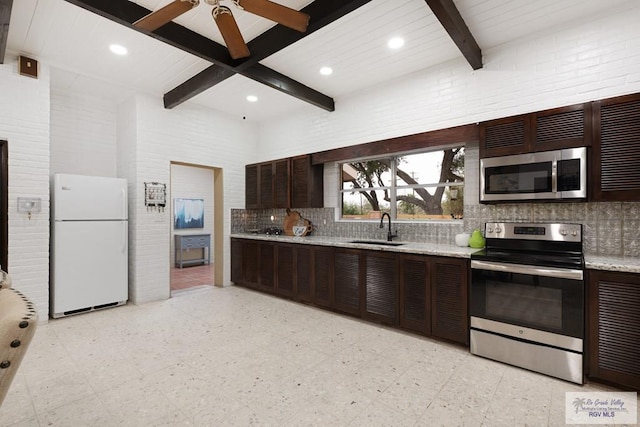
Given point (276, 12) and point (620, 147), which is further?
point (620, 147)

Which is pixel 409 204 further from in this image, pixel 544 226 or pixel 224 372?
pixel 224 372

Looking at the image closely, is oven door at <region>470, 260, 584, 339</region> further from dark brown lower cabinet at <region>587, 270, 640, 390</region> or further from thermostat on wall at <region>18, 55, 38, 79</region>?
thermostat on wall at <region>18, 55, 38, 79</region>

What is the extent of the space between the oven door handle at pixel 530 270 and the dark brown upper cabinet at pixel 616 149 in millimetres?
680

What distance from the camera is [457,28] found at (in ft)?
9.00

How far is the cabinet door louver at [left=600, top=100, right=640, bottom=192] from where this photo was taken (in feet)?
7.82

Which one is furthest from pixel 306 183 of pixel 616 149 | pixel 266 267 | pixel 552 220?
pixel 616 149

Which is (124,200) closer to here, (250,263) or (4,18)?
(250,263)

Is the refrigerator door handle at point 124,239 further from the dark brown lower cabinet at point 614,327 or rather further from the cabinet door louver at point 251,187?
the dark brown lower cabinet at point 614,327

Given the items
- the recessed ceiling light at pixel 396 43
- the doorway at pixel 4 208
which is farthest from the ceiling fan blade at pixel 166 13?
the doorway at pixel 4 208

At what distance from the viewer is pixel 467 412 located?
6.69 feet

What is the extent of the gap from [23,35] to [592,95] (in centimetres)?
540

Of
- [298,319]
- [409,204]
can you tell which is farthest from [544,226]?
[298,319]

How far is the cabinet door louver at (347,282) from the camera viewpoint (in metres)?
3.75

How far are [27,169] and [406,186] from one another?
177 inches
